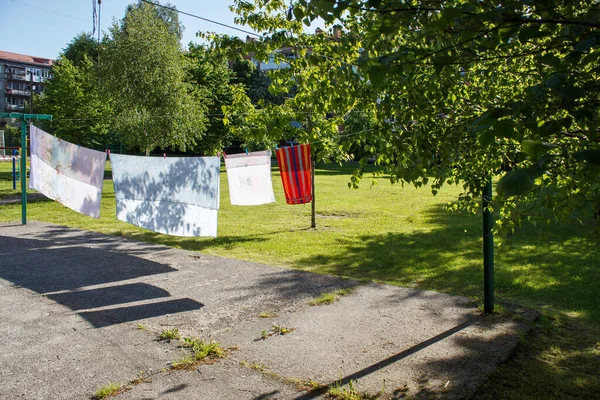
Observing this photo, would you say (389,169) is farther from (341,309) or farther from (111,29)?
(111,29)

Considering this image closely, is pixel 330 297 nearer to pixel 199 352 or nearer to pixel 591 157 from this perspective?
pixel 199 352

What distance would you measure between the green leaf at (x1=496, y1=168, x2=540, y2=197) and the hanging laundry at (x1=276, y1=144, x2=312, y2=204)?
8.01 meters

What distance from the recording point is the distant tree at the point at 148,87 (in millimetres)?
21641

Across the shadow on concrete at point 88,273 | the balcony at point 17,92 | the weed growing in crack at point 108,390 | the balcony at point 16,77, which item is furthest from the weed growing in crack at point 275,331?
the balcony at point 16,77

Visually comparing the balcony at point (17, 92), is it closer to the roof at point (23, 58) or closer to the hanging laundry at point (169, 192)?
the roof at point (23, 58)

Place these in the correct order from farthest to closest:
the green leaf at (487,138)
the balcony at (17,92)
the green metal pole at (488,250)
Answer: the balcony at (17,92) → the green metal pole at (488,250) → the green leaf at (487,138)

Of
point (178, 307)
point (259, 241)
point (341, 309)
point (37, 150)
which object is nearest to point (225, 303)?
point (178, 307)

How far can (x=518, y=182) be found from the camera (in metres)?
1.60

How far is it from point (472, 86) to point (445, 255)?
5.07 meters

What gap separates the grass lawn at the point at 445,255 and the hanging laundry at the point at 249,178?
0.89m

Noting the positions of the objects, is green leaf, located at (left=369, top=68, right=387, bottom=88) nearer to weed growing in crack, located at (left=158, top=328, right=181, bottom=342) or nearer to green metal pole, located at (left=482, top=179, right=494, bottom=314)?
green metal pole, located at (left=482, top=179, right=494, bottom=314)

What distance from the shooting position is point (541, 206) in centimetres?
360

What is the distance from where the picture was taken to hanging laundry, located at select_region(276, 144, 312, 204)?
9711mm

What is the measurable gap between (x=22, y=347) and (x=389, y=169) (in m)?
3.39
